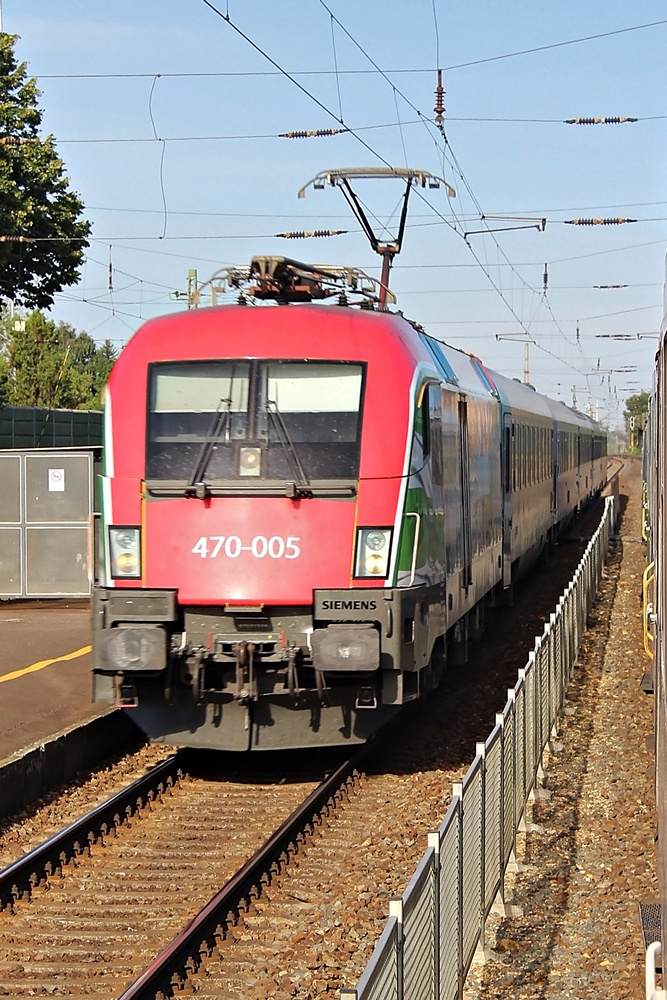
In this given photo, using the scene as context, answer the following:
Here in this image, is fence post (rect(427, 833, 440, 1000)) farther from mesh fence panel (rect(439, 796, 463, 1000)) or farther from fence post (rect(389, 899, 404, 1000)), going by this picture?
fence post (rect(389, 899, 404, 1000))

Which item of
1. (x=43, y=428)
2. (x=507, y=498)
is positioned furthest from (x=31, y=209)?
(x=507, y=498)

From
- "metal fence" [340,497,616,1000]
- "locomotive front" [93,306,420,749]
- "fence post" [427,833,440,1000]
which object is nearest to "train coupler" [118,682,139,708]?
"locomotive front" [93,306,420,749]

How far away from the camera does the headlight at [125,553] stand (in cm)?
927

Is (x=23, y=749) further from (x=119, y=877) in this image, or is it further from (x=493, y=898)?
(x=493, y=898)

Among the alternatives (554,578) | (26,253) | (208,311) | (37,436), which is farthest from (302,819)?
(37,436)

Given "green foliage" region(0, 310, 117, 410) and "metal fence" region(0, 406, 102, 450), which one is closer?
"metal fence" region(0, 406, 102, 450)

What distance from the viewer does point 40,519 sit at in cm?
1830

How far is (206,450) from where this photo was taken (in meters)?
9.34

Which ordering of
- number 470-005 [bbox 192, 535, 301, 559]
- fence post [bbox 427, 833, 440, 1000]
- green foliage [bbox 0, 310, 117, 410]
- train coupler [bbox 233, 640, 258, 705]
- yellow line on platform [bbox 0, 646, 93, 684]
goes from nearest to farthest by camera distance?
fence post [bbox 427, 833, 440, 1000] < train coupler [bbox 233, 640, 258, 705] < number 470-005 [bbox 192, 535, 301, 559] < yellow line on platform [bbox 0, 646, 93, 684] < green foliage [bbox 0, 310, 117, 410]

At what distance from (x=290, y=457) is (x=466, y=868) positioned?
12.4 feet

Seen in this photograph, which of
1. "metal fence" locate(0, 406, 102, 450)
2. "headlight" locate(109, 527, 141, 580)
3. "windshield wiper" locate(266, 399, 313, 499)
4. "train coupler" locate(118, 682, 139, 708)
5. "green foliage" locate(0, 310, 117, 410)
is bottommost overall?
"train coupler" locate(118, 682, 139, 708)

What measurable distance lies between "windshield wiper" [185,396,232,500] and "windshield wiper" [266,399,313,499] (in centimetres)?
31

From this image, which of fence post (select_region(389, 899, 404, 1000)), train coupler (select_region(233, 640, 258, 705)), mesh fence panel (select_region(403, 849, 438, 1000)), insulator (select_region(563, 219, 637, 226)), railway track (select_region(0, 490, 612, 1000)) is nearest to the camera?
fence post (select_region(389, 899, 404, 1000))

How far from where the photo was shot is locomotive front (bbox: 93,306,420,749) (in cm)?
900
